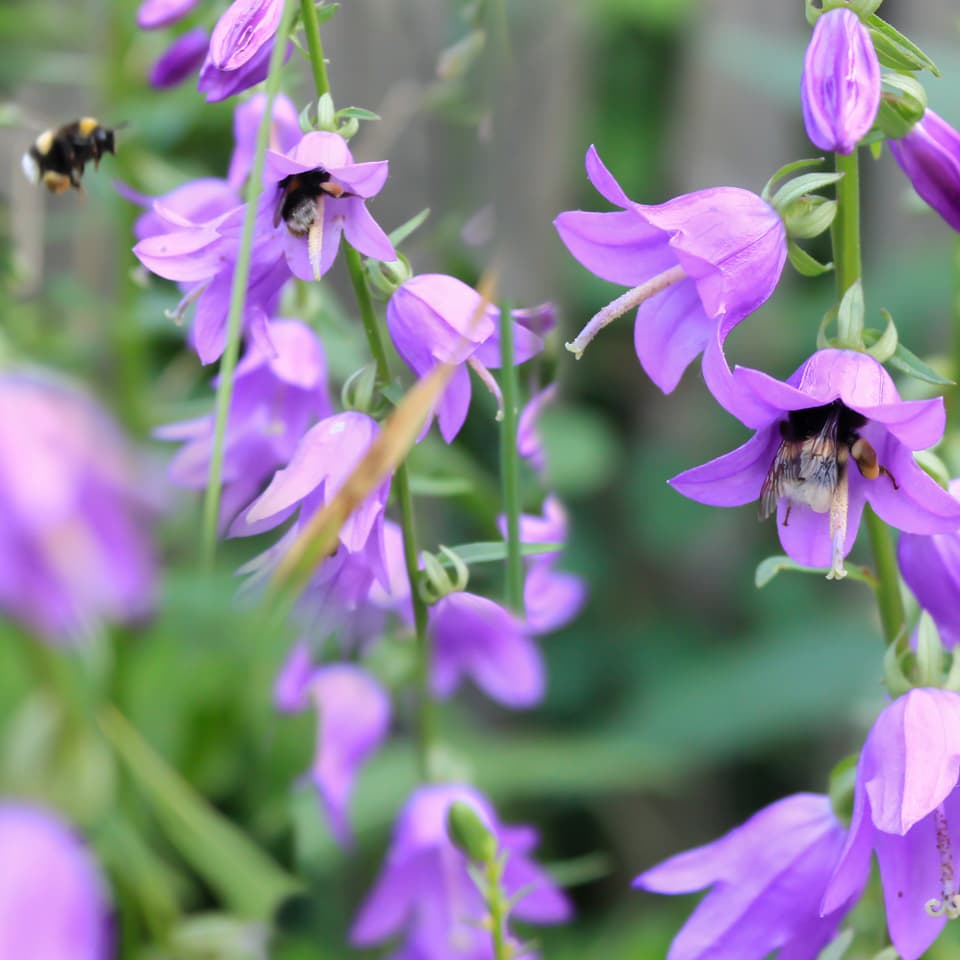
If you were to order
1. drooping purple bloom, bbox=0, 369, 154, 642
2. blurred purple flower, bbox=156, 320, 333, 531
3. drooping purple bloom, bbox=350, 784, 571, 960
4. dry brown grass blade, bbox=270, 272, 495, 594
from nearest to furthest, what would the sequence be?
drooping purple bloom, bbox=0, 369, 154, 642 < dry brown grass blade, bbox=270, 272, 495, 594 < blurred purple flower, bbox=156, 320, 333, 531 < drooping purple bloom, bbox=350, 784, 571, 960

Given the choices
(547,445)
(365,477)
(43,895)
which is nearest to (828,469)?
(365,477)

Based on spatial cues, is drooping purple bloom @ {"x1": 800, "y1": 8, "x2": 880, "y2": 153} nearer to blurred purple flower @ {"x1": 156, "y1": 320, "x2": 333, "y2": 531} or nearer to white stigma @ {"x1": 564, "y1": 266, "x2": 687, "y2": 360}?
white stigma @ {"x1": 564, "y1": 266, "x2": 687, "y2": 360}

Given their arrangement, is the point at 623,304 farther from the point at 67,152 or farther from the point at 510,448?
the point at 67,152

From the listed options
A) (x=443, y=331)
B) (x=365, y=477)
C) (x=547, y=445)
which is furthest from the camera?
(x=547, y=445)

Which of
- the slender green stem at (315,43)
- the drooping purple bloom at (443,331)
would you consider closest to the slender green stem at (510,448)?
the drooping purple bloom at (443,331)

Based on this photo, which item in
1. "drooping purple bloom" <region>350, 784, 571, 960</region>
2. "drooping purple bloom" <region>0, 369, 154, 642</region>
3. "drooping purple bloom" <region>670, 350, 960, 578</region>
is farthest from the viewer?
Answer: "drooping purple bloom" <region>350, 784, 571, 960</region>

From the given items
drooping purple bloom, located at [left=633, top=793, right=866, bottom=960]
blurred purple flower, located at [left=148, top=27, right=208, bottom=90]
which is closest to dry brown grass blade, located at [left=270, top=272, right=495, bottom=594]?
drooping purple bloom, located at [left=633, top=793, right=866, bottom=960]

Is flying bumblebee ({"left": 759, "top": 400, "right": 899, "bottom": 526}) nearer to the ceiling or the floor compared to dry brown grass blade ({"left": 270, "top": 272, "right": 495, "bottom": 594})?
nearer to the floor

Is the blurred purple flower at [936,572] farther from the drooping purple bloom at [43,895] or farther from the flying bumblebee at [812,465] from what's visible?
the drooping purple bloom at [43,895]
